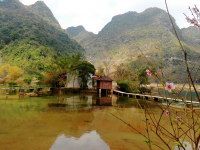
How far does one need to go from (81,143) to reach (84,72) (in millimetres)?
23139

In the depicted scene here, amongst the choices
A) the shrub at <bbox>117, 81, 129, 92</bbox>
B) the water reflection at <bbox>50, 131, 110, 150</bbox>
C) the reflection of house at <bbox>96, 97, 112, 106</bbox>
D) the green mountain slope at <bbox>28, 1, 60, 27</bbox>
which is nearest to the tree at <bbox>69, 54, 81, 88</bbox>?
the shrub at <bbox>117, 81, 129, 92</bbox>

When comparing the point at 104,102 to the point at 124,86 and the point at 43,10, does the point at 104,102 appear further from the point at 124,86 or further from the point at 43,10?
the point at 43,10

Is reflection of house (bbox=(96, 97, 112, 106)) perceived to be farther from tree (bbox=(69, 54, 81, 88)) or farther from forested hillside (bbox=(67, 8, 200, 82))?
forested hillside (bbox=(67, 8, 200, 82))

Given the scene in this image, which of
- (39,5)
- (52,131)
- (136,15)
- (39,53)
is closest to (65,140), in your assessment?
(52,131)

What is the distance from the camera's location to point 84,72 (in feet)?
93.4

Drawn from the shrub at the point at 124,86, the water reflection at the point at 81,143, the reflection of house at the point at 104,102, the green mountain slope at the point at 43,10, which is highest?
the green mountain slope at the point at 43,10

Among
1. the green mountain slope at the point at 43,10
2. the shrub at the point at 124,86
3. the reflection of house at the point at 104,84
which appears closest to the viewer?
the reflection of house at the point at 104,84

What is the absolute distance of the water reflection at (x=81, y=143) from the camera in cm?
528

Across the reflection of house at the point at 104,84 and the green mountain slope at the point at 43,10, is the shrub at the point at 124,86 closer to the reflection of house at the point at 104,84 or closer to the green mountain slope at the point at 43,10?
the reflection of house at the point at 104,84

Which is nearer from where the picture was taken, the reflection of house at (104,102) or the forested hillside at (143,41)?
the reflection of house at (104,102)

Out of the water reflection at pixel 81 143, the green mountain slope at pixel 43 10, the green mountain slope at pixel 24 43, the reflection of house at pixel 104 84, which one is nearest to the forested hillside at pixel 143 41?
the green mountain slope at pixel 24 43

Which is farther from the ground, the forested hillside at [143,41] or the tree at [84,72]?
the forested hillside at [143,41]

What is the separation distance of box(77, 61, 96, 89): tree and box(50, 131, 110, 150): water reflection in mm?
21908

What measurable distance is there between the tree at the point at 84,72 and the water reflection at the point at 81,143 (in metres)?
21.9
